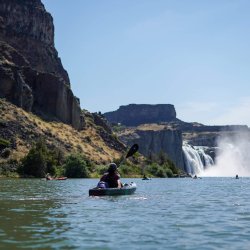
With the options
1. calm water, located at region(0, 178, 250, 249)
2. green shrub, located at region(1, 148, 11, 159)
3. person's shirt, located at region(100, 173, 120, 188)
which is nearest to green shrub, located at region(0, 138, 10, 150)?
green shrub, located at region(1, 148, 11, 159)

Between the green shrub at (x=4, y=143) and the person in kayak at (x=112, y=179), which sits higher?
the green shrub at (x=4, y=143)

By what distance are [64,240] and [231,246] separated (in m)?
5.79

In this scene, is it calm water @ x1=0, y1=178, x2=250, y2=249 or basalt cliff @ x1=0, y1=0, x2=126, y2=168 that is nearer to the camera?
calm water @ x1=0, y1=178, x2=250, y2=249

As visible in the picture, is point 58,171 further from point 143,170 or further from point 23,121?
point 143,170

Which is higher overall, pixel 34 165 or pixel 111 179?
pixel 34 165

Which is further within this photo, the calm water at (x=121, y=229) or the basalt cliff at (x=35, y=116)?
the basalt cliff at (x=35, y=116)

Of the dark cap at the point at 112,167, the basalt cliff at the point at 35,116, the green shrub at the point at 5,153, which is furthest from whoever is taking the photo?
the basalt cliff at the point at 35,116

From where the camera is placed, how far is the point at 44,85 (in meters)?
191

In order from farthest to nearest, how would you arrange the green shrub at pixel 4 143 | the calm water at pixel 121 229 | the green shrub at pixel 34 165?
the green shrub at pixel 4 143 → the green shrub at pixel 34 165 → the calm water at pixel 121 229

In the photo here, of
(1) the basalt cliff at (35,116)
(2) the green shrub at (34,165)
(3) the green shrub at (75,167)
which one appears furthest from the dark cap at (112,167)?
→ (1) the basalt cliff at (35,116)

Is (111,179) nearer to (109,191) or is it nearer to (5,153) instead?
(109,191)

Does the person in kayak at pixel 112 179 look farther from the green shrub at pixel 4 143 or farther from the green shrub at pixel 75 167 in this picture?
the green shrub at pixel 4 143

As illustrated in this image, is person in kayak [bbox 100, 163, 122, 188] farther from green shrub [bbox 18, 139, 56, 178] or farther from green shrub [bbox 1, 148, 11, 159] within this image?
green shrub [bbox 1, 148, 11, 159]

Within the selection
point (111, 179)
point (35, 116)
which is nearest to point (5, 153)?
point (35, 116)
